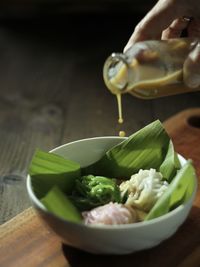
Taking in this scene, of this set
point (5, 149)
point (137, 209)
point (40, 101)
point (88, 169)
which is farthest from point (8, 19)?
point (137, 209)

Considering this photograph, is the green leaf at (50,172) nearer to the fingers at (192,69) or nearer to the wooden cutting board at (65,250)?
the wooden cutting board at (65,250)

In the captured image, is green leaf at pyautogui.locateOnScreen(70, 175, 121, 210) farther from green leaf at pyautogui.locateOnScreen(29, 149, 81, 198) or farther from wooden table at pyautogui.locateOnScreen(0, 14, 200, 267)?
wooden table at pyautogui.locateOnScreen(0, 14, 200, 267)

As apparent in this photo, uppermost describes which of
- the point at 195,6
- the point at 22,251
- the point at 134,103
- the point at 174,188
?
the point at 195,6

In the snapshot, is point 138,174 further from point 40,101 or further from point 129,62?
point 40,101

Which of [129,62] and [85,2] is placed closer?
[129,62]

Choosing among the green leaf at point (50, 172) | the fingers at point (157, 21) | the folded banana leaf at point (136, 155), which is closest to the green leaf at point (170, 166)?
the folded banana leaf at point (136, 155)

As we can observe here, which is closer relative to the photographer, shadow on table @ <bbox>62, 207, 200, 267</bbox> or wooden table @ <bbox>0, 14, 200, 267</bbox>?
shadow on table @ <bbox>62, 207, 200, 267</bbox>

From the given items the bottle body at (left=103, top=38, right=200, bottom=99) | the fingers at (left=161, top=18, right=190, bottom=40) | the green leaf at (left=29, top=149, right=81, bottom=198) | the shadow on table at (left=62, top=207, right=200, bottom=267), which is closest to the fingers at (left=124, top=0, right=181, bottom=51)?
the fingers at (left=161, top=18, right=190, bottom=40)
